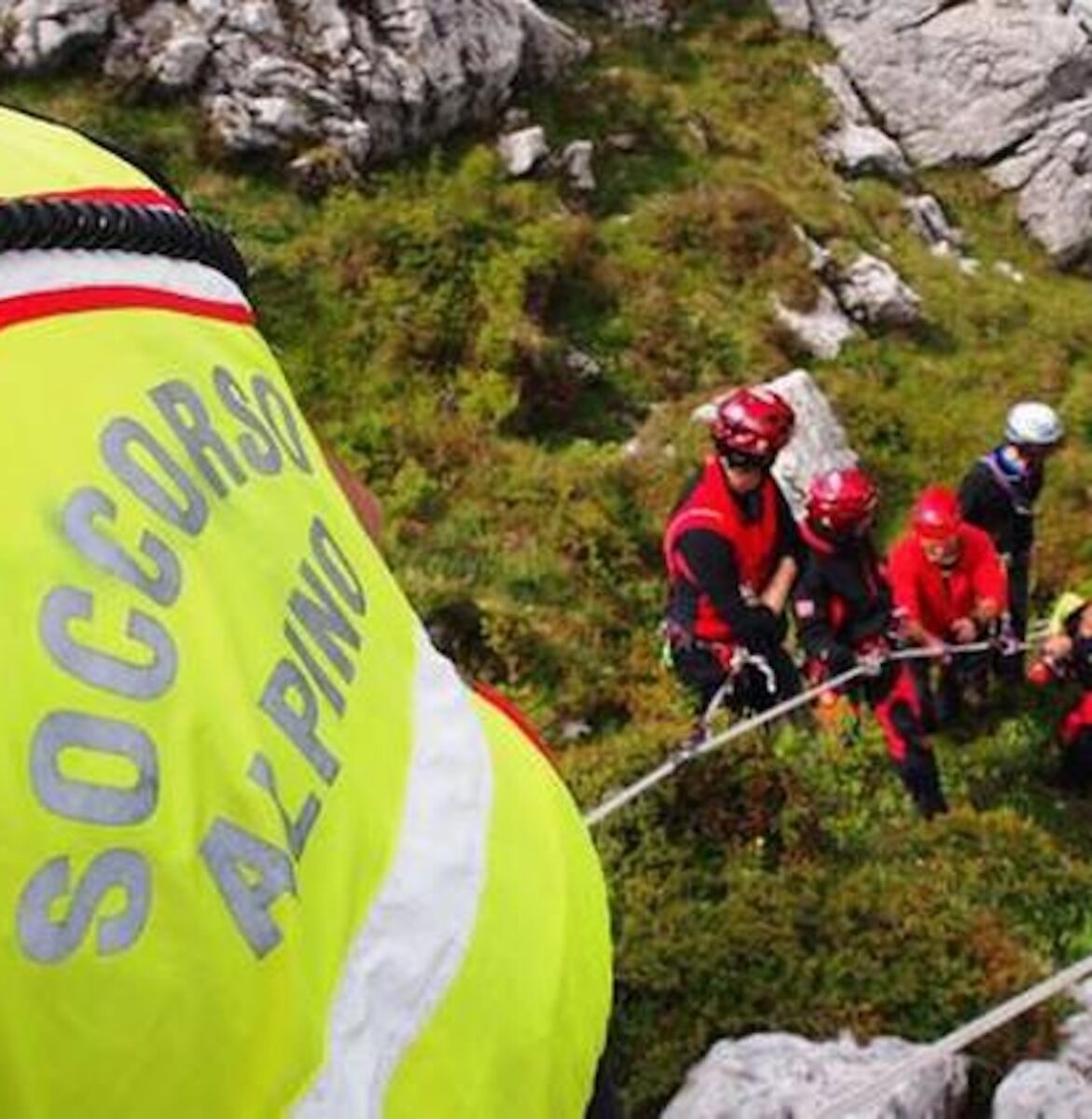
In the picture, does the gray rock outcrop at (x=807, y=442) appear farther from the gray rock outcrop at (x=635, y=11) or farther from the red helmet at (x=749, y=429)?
the gray rock outcrop at (x=635, y=11)

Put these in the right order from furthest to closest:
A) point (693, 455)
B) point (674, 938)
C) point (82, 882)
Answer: point (693, 455)
point (674, 938)
point (82, 882)

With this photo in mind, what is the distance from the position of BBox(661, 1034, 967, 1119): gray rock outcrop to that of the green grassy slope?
0.26m

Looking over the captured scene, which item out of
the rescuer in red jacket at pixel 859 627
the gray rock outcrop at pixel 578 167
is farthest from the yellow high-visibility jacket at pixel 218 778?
the gray rock outcrop at pixel 578 167

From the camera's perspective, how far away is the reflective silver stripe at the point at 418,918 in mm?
1264

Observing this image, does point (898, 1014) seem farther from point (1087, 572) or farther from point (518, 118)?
point (518, 118)

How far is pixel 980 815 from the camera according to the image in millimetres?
8570

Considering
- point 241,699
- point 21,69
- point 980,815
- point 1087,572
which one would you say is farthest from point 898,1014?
point 21,69

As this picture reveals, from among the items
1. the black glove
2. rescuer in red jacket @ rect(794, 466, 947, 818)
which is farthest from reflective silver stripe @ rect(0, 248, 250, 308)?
rescuer in red jacket @ rect(794, 466, 947, 818)

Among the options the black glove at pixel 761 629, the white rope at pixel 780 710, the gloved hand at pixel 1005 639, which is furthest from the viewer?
the gloved hand at pixel 1005 639

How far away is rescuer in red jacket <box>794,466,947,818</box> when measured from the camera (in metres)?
8.86

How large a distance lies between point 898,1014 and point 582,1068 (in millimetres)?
5419

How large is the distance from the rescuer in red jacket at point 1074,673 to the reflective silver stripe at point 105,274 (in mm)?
8764

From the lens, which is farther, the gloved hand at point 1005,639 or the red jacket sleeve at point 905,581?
the gloved hand at point 1005,639

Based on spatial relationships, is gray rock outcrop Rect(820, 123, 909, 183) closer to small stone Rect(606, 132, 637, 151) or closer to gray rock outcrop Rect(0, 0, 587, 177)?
small stone Rect(606, 132, 637, 151)
